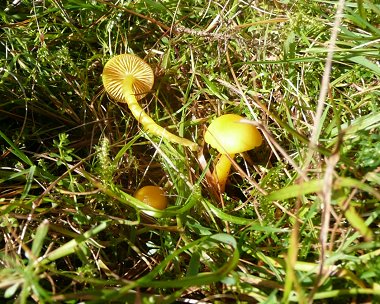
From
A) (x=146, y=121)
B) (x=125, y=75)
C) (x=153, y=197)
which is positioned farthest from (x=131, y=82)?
(x=153, y=197)

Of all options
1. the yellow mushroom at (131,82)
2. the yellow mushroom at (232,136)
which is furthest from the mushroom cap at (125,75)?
the yellow mushroom at (232,136)

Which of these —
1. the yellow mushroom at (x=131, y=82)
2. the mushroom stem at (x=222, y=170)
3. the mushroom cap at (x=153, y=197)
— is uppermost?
the yellow mushroom at (x=131, y=82)

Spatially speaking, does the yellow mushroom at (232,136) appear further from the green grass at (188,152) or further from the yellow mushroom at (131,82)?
the yellow mushroom at (131,82)

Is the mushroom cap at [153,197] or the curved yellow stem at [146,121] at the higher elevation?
the curved yellow stem at [146,121]

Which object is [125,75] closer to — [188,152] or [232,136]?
[188,152]

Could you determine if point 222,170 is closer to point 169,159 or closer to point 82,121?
point 169,159
